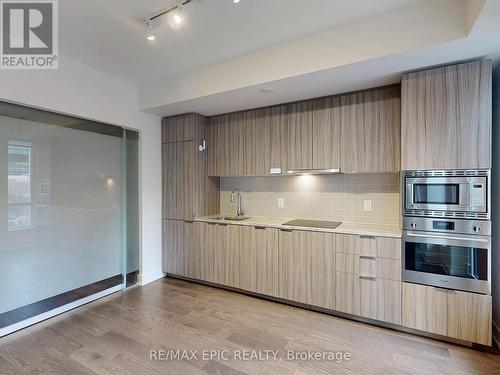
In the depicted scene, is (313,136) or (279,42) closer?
(279,42)

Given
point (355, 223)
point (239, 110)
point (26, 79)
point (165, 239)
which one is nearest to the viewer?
point (26, 79)

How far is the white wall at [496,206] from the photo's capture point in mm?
2279

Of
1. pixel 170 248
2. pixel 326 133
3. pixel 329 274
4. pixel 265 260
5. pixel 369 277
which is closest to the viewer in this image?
pixel 369 277

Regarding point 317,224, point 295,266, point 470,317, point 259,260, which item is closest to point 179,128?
point 259,260

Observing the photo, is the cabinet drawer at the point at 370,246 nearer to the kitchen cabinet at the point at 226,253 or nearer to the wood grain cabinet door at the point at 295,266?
the wood grain cabinet door at the point at 295,266

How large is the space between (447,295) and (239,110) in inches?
120

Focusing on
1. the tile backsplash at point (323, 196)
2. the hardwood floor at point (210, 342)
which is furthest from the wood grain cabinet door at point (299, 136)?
the hardwood floor at point (210, 342)

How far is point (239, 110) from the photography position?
11.6 feet

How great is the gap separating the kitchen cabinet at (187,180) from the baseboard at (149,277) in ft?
2.80

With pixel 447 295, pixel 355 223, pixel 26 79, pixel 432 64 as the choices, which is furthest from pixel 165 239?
pixel 432 64

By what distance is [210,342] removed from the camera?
2.31m

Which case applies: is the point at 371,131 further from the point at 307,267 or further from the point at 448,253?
the point at 307,267

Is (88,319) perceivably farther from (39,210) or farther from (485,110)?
(485,110)

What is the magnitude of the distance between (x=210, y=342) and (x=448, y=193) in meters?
2.52
